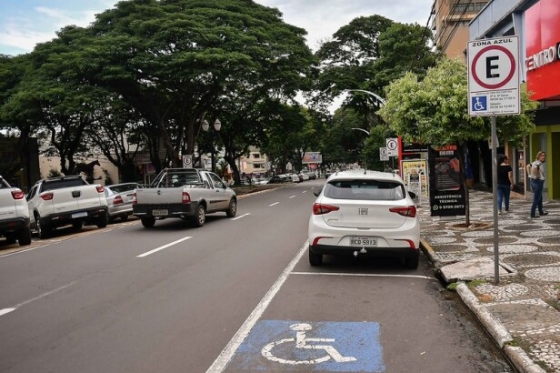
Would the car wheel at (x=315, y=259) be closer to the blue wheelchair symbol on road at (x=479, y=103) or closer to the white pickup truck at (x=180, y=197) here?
the blue wheelchair symbol on road at (x=479, y=103)

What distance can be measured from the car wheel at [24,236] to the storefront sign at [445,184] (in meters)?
10.4

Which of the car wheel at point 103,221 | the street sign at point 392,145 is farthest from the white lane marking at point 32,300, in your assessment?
the street sign at point 392,145

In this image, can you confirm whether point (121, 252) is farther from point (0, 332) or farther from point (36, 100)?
point (36, 100)

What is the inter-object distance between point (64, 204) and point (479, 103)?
40.4 ft

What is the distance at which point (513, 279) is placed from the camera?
742 centimetres

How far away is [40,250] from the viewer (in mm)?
12258

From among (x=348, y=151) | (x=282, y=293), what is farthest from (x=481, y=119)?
(x=348, y=151)

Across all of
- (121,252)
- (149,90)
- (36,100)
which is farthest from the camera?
(149,90)

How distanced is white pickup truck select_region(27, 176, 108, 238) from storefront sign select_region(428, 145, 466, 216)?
9877mm

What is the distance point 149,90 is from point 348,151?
50816mm

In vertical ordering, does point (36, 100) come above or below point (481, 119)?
above

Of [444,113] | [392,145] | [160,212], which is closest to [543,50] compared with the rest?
[444,113]

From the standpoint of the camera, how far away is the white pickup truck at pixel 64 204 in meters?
15.1

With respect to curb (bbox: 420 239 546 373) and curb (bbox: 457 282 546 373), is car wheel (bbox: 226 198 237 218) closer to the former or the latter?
curb (bbox: 420 239 546 373)
